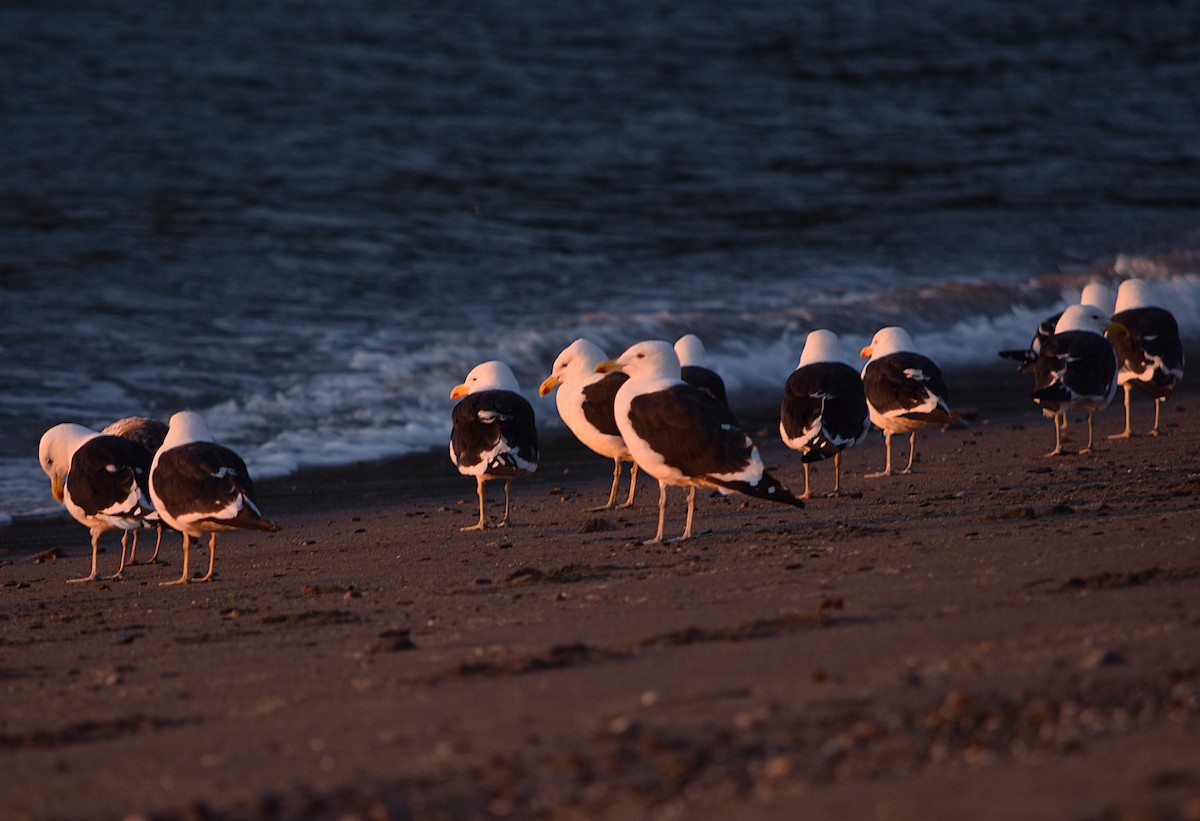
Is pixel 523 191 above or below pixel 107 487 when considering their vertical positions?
above

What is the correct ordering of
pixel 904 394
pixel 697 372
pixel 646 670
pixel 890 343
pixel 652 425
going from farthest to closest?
pixel 890 343, pixel 697 372, pixel 904 394, pixel 652 425, pixel 646 670

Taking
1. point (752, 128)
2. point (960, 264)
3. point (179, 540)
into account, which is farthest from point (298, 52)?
point (179, 540)

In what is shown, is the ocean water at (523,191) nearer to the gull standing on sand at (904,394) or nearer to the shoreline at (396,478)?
the shoreline at (396,478)

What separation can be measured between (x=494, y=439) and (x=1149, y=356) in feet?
18.4

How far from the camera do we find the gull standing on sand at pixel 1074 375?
1103cm

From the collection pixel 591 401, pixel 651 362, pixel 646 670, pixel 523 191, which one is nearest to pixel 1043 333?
pixel 591 401

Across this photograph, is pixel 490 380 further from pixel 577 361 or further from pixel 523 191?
pixel 523 191

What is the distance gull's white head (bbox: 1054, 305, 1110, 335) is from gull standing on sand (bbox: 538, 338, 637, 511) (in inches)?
155

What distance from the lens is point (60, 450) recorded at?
965 cm

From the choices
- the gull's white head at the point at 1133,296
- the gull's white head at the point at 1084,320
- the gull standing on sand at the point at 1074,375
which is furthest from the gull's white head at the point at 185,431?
the gull's white head at the point at 1133,296

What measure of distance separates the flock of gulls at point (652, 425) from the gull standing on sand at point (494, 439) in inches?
0.4

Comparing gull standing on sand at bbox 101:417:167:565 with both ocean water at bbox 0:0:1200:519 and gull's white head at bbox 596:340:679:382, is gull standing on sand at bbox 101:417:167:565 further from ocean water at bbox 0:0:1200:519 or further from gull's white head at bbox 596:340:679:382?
gull's white head at bbox 596:340:679:382

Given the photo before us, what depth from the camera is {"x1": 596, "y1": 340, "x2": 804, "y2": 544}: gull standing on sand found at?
790 centimetres

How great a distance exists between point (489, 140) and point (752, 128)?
18.7ft
